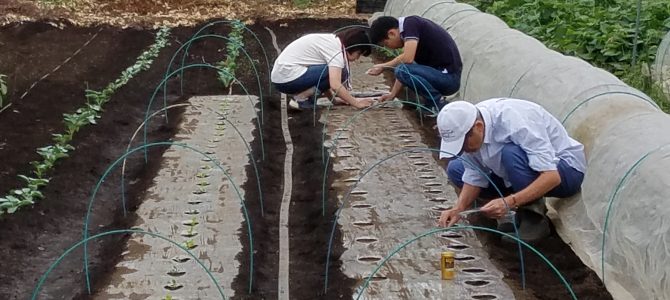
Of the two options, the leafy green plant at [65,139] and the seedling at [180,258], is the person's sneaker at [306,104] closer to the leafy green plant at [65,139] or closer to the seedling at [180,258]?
the leafy green plant at [65,139]

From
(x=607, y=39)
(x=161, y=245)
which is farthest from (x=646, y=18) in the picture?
(x=161, y=245)

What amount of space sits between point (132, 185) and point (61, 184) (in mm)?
488

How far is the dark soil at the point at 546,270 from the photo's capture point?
443 centimetres

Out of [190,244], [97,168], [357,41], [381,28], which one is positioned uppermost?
[381,28]

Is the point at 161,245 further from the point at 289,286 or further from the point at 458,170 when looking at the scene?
the point at 458,170

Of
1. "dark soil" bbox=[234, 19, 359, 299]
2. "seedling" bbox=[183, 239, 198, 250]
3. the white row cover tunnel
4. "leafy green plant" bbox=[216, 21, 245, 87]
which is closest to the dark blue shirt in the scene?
the white row cover tunnel

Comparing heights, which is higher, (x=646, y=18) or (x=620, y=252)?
(x=620, y=252)

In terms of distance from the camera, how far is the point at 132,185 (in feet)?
20.6

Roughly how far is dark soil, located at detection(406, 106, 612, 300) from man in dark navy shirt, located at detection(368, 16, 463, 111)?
2.21 meters

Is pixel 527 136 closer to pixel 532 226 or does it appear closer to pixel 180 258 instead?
pixel 532 226

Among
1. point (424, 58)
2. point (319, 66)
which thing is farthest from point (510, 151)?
point (319, 66)

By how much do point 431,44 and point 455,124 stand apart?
3.38 m

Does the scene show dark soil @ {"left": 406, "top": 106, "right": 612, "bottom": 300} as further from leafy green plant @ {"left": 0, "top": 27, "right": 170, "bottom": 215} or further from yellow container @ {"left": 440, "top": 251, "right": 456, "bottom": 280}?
leafy green plant @ {"left": 0, "top": 27, "right": 170, "bottom": 215}

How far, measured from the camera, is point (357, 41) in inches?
289
